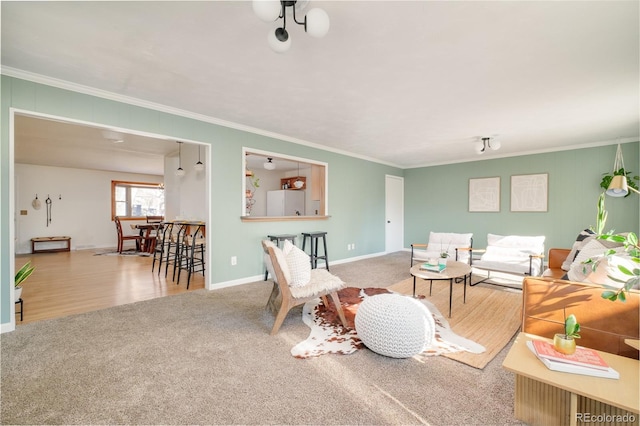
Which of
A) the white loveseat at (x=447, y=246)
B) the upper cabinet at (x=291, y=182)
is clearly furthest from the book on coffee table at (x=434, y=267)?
the upper cabinet at (x=291, y=182)

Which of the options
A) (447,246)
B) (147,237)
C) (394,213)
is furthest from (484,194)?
(147,237)

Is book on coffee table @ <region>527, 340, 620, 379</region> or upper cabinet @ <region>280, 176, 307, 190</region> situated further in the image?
upper cabinet @ <region>280, 176, 307, 190</region>

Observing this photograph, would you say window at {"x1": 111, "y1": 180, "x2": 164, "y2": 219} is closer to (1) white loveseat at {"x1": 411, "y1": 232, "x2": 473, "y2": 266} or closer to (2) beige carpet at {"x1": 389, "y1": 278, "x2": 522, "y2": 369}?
(1) white loveseat at {"x1": 411, "y1": 232, "x2": 473, "y2": 266}

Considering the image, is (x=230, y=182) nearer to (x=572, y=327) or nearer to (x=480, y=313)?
(x=480, y=313)

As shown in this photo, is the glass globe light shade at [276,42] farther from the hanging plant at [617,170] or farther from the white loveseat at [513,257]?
the hanging plant at [617,170]

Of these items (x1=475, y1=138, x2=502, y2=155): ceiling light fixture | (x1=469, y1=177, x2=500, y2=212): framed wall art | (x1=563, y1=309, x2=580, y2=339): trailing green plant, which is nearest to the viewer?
(x1=563, y1=309, x2=580, y2=339): trailing green plant

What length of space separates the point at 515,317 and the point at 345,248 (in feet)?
11.3

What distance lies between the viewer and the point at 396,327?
2068 millimetres

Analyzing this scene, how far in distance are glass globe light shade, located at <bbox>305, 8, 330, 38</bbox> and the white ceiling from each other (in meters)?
0.24

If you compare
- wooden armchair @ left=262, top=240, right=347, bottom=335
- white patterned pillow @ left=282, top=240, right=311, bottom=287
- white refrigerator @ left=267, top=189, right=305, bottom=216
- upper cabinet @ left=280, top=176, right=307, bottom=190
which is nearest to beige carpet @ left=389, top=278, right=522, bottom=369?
wooden armchair @ left=262, top=240, right=347, bottom=335

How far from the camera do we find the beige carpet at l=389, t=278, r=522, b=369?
229cm

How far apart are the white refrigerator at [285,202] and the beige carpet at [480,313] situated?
4674 millimetres

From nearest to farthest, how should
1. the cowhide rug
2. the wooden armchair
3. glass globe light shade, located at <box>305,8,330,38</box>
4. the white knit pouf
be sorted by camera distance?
glass globe light shade, located at <box>305,8,330,38</box>
the white knit pouf
the cowhide rug
the wooden armchair

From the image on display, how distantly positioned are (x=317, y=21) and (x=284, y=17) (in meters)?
A: 0.22
